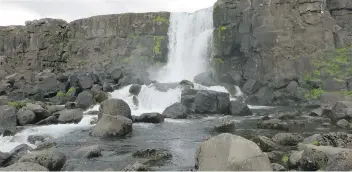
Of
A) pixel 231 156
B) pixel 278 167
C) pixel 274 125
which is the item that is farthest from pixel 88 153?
pixel 274 125

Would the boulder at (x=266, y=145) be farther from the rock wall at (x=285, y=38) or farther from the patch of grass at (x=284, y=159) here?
the rock wall at (x=285, y=38)

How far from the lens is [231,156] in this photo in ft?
34.8

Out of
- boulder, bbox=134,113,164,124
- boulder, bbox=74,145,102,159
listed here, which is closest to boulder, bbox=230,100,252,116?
boulder, bbox=134,113,164,124

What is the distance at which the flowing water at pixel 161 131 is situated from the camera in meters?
15.3

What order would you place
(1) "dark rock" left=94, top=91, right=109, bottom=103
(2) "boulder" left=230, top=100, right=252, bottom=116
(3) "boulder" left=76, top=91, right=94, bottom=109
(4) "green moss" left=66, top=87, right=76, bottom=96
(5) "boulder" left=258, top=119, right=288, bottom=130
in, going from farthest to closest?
1. (4) "green moss" left=66, top=87, right=76, bottom=96
2. (1) "dark rock" left=94, top=91, right=109, bottom=103
3. (3) "boulder" left=76, top=91, right=94, bottom=109
4. (2) "boulder" left=230, top=100, right=252, bottom=116
5. (5) "boulder" left=258, top=119, right=288, bottom=130

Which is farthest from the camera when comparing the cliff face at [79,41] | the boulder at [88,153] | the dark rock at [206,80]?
the cliff face at [79,41]

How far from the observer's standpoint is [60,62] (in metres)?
55.0

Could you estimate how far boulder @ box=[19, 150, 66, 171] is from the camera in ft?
43.5

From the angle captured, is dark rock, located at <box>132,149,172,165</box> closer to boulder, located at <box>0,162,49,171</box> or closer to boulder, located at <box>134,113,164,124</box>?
boulder, located at <box>0,162,49,171</box>

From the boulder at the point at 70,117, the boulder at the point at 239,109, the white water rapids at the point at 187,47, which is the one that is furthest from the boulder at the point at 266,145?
the white water rapids at the point at 187,47

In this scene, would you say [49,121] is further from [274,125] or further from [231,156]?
[231,156]

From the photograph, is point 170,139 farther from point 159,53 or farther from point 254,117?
point 159,53

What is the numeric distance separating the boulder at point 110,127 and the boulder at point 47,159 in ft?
19.5

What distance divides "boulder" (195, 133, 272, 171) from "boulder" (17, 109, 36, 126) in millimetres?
17480
